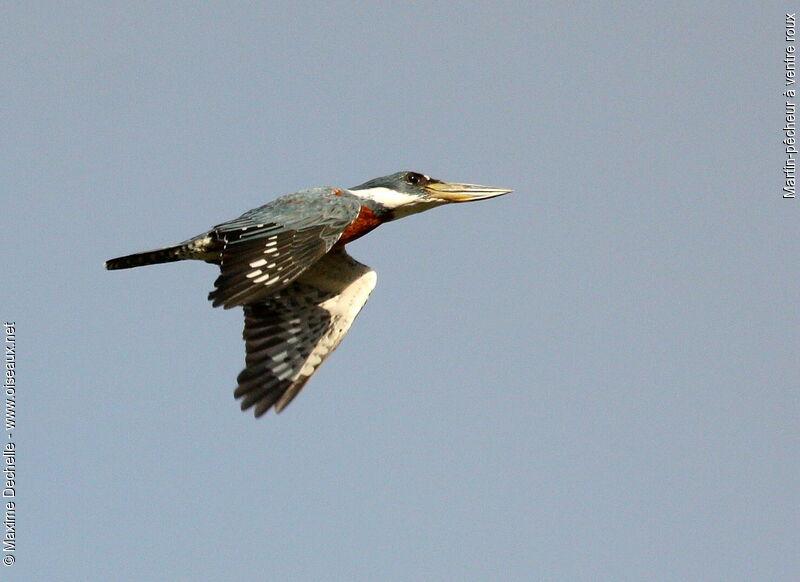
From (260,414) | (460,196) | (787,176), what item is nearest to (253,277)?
(260,414)

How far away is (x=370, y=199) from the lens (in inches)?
652

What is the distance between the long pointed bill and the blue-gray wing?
1.48 metres

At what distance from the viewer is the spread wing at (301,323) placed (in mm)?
16266

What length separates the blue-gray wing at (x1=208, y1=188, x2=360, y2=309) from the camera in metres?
14.1

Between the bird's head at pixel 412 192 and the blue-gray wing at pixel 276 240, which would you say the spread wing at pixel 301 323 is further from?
the blue-gray wing at pixel 276 240

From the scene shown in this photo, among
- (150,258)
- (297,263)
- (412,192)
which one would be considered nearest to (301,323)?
(150,258)

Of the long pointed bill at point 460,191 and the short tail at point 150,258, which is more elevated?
the short tail at point 150,258

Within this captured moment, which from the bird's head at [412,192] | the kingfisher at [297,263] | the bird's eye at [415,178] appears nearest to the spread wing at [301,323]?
the kingfisher at [297,263]

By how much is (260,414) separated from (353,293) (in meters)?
2.01

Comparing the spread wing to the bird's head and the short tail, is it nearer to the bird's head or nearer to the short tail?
the bird's head

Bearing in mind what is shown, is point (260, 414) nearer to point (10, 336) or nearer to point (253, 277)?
point (253, 277)

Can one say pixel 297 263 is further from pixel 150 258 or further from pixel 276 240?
pixel 150 258

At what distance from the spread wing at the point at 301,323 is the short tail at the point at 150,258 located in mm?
1223

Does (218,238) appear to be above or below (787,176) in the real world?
above
